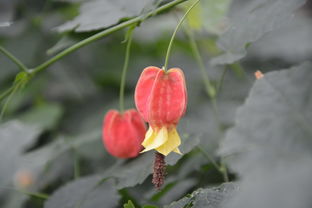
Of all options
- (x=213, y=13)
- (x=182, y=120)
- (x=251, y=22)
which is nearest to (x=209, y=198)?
(x=251, y=22)

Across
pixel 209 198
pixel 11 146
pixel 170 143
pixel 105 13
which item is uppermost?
pixel 105 13

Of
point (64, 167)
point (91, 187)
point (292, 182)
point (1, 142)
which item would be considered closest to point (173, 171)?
point (64, 167)

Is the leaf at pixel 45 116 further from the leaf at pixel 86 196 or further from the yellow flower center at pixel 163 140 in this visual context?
the yellow flower center at pixel 163 140

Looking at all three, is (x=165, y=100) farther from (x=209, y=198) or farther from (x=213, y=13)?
(x=213, y=13)

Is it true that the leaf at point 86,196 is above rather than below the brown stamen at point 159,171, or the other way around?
below

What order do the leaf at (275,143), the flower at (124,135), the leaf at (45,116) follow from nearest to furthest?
the leaf at (275,143)
the flower at (124,135)
the leaf at (45,116)

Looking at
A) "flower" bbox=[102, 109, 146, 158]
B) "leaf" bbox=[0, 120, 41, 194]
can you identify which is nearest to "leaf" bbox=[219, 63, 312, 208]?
"leaf" bbox=[0, 120, 41, 194]

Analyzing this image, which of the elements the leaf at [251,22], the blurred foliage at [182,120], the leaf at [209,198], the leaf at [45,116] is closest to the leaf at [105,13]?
the blurred foliage at [182,120]
